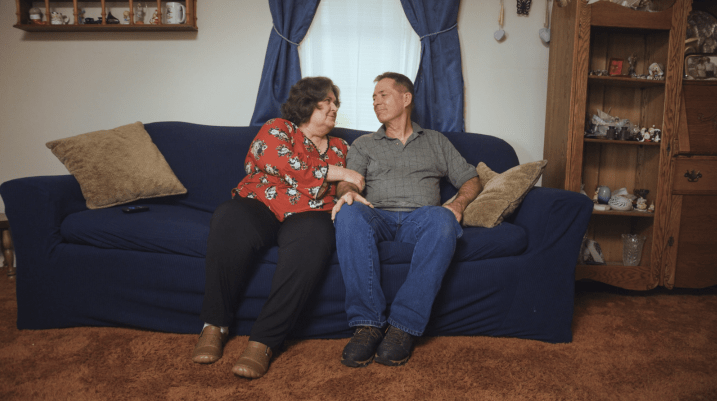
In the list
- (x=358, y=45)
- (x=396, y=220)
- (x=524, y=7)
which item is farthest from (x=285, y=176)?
(x=524, y=7)

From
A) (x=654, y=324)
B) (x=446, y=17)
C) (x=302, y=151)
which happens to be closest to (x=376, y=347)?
(x=302, y=151)

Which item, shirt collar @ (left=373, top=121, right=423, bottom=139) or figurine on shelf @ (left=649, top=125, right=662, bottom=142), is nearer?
shirt collar @ (left=373, top=121, right=423, bottom=139)

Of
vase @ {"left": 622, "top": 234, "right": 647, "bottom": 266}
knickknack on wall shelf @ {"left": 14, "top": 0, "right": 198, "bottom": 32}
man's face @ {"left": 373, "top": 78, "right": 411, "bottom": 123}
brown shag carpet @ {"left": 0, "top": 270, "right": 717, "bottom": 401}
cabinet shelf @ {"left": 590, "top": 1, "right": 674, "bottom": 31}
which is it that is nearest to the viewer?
brown shag carpet @ {"left": 0, "top": 270, "right": 717, "bottom": 401}

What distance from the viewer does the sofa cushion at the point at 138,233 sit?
1.54m

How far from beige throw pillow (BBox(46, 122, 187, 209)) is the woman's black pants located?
2.07 ft

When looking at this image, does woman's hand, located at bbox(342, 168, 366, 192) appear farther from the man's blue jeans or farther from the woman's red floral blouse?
the man's blue jeans

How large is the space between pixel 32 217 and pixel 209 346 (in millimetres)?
897

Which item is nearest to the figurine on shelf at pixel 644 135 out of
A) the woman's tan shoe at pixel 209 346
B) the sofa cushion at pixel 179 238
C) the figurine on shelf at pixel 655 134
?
the figurine on shelf at pixel 655 134

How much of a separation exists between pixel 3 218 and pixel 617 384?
298cm

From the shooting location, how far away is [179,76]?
8.32 ft

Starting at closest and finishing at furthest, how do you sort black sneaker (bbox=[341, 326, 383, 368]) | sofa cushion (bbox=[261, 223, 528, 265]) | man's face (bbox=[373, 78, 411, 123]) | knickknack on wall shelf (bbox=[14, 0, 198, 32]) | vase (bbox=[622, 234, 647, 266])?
black sneaker (bbox=[341, 326, 383, 368]) → sofa cushion (bbox=[261, 223, 528, 265]) → man's face (bbox=[373, 78, 411, 123]) → vase (bbox=[622, 234, 647, 266]) → knickknack on wall shelf (bbox=[14, 0, 198, 32])

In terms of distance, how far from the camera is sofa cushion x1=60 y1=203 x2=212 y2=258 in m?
1.54

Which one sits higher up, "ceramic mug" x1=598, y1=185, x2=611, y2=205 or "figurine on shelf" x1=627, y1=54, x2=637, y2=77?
"figurine on shelf" x1=627, y1=54, x2=637, y2=77

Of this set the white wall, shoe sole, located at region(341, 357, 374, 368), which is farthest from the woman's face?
shoe sole, located at region(341, 357, 374, 368)
